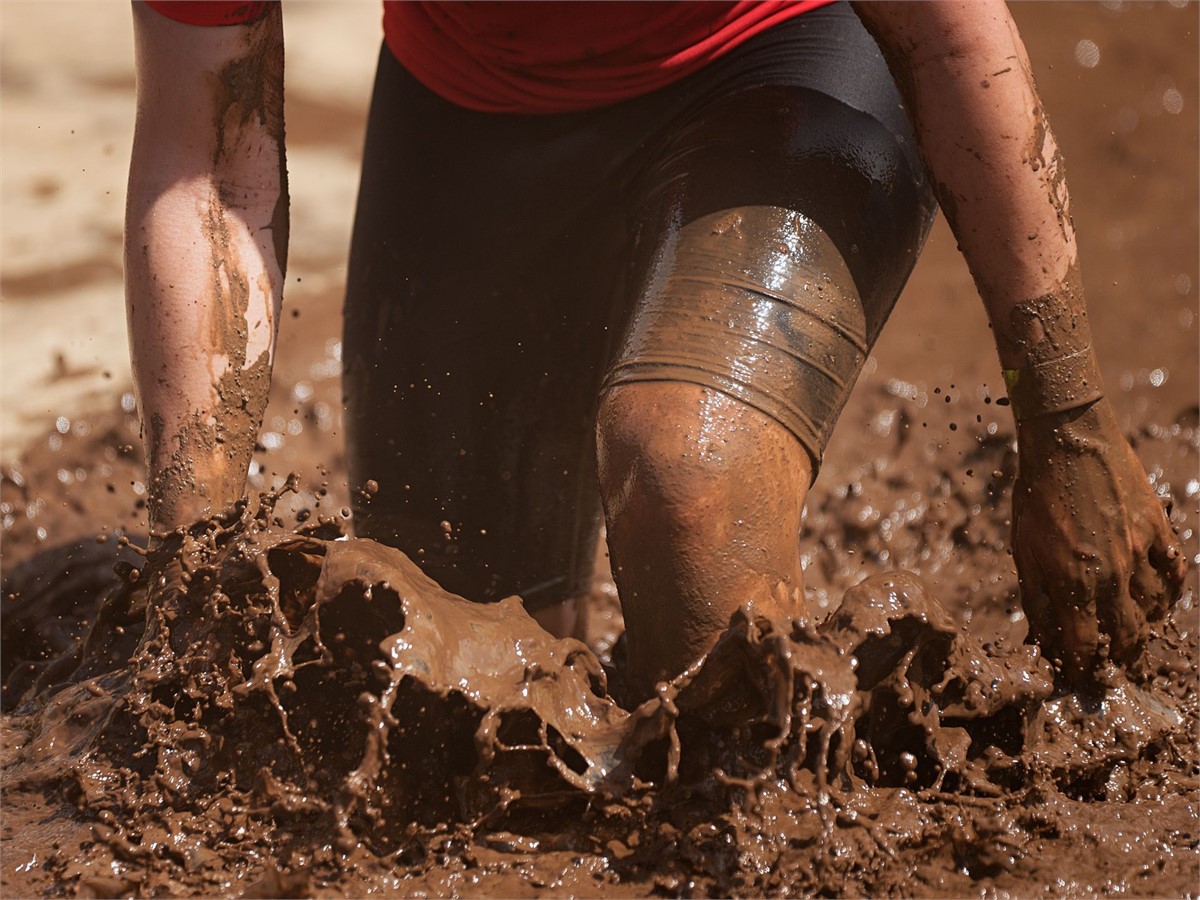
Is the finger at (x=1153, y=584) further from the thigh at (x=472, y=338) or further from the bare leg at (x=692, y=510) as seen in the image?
the thigh at (x=472, y=338)

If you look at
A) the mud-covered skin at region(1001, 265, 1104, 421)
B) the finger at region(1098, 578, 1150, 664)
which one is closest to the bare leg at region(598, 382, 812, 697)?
the mud-covered skin at region(1001, 265, 1104, 421)

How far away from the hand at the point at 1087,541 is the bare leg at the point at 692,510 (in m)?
0.37

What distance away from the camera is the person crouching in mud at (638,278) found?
5.57ft

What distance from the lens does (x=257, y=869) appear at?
1.68 meters

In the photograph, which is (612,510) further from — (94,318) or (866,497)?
(94,318)

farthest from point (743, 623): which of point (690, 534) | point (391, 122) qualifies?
point (391, 122)

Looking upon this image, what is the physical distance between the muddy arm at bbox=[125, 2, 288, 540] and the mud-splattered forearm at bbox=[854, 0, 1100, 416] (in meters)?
0.95

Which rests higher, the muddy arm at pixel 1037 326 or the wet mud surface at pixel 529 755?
the muddy arm at pixel 1037 326

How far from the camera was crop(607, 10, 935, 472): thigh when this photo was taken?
173 cm

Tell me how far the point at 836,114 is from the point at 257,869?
129 cm

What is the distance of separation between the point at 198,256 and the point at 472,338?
51cm

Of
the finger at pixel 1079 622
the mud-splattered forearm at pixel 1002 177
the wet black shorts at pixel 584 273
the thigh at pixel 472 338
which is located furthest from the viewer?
the thigh at pixel 472 338

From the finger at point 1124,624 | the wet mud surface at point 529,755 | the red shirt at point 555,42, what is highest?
the red shirt at point 555,42

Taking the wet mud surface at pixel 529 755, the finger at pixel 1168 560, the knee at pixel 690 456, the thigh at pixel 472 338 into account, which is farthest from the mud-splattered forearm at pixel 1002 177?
the thigh at pixel 472 338
